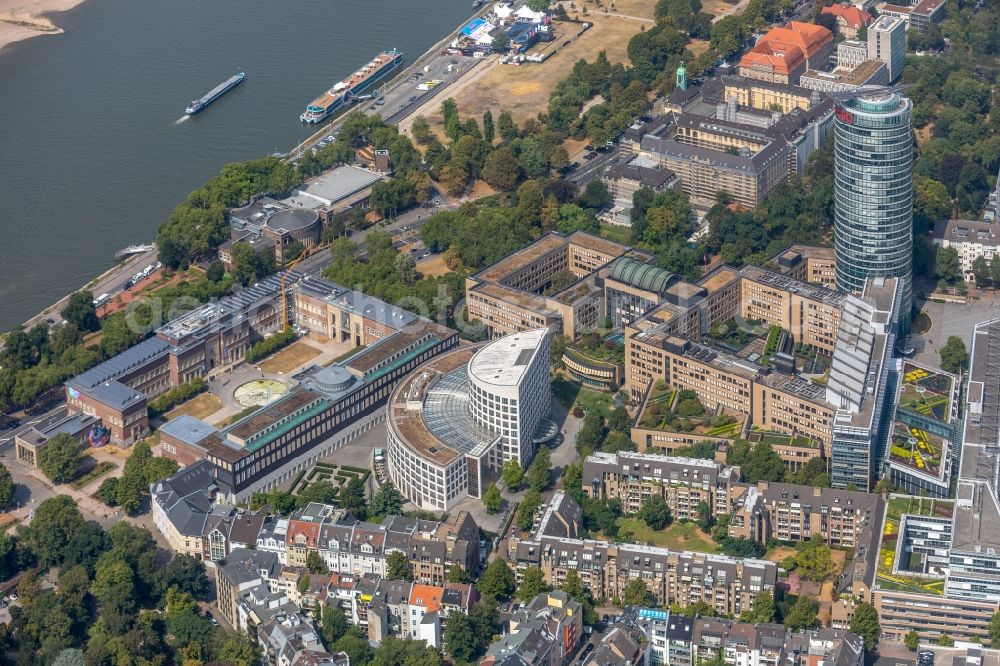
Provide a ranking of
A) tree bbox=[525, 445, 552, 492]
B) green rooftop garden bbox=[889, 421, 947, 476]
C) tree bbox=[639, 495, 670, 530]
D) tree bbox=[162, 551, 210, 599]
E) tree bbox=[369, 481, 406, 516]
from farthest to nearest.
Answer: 1. tree bbox=[525, 445, 552, 492]
2. tree bbox=[369, 481, 406, 516]
3. green rooftop garden bbox=[889, 421, 947, 476]
4. tree bbox=[639, 495, 670, 530]
5. tree bbox=[162, 551, 210, 599]

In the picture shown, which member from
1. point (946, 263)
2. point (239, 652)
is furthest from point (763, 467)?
point (239, 652)

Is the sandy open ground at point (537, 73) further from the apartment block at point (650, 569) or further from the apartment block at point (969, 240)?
the apartment block at point (650, 569)

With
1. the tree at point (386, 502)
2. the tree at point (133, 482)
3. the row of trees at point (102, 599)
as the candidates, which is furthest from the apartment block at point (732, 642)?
the tree at point (133, 482)

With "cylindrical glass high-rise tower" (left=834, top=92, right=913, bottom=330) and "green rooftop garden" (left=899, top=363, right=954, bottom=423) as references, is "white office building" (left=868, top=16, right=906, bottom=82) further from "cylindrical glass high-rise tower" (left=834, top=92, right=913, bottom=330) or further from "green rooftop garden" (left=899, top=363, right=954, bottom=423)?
"green rooftop garden" (left=899, top=363, right=954, bottom=423)

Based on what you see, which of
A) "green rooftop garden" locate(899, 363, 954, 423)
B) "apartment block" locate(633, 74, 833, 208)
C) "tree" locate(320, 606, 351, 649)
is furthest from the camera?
"apartment block" locate(633, 74, 833, 208)

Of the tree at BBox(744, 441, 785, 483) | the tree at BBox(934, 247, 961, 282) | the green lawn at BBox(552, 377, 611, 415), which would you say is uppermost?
the tree at BBox(744, 441, 785, 483)

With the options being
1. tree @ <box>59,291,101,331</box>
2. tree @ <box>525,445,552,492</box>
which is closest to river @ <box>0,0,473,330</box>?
tree @ <box>59,291,101,331</box>

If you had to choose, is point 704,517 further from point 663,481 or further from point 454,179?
point 454,179
